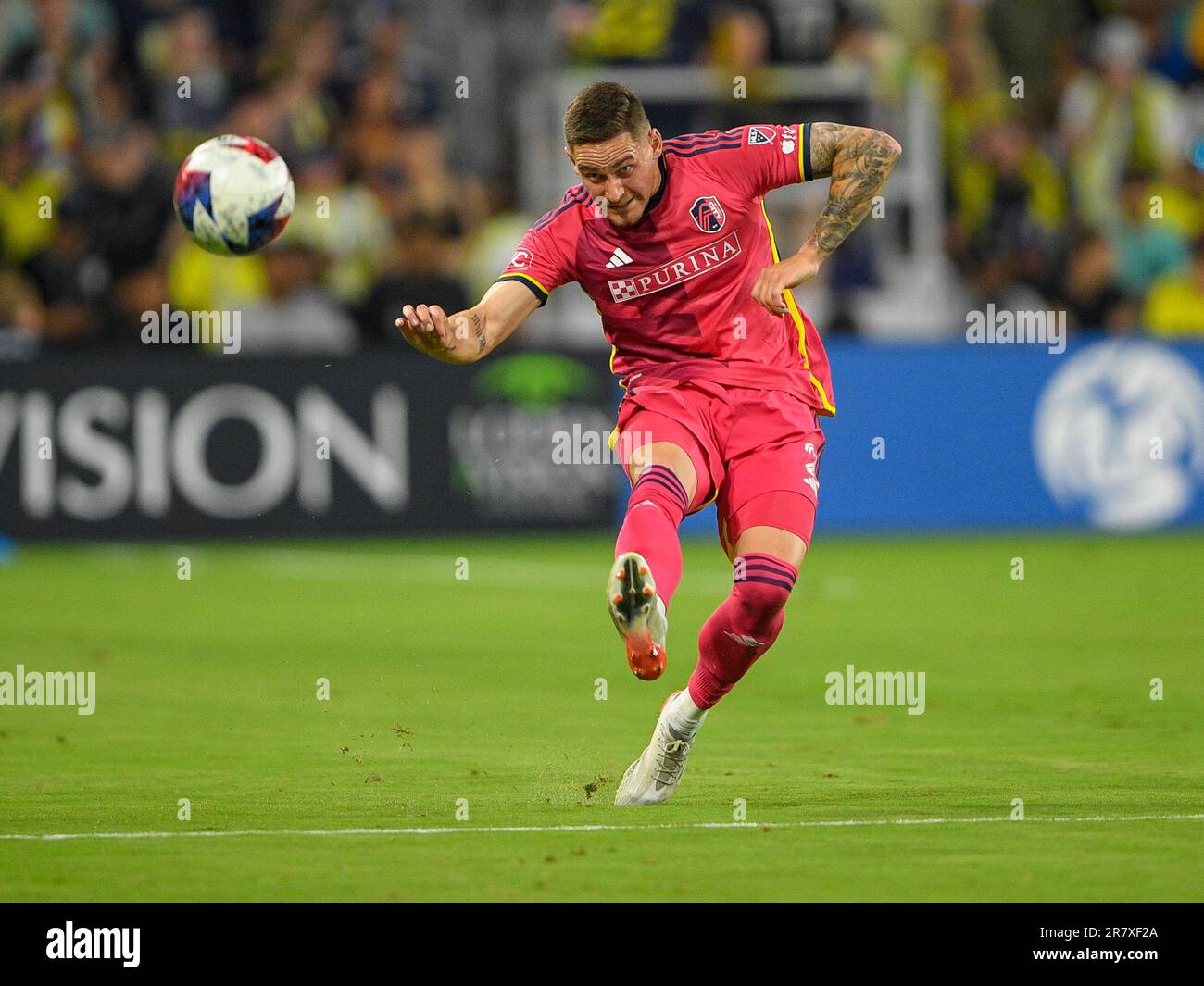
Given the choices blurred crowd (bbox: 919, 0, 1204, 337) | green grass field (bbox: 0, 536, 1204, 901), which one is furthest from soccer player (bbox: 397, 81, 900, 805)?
blurred crowd (bbox: 919, 0, 1204, 337)

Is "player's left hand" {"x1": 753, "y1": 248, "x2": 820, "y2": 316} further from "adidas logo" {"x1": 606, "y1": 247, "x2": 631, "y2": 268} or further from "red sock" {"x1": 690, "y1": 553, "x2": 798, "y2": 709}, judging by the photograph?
"red sock" {"x1": 690, "y1": 553, "x2": 798, "y2": 709}

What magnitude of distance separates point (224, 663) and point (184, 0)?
36.7 ft

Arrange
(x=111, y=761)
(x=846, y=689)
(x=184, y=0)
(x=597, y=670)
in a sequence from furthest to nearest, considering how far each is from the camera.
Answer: (x=184, y=0) < (x=597, y=670) < (x=846, y=689) < (x=111, y=761)

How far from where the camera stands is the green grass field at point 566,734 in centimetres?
732

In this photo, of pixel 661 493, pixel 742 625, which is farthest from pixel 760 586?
pixel 661 493

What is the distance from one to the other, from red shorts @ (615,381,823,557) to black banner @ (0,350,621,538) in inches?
380

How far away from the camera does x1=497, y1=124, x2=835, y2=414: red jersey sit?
8.73m

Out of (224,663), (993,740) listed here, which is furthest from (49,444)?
(993,740)

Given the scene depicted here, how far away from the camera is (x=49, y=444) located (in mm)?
17953

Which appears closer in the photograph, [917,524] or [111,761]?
[111,761]

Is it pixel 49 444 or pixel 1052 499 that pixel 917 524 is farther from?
pixel 49 444

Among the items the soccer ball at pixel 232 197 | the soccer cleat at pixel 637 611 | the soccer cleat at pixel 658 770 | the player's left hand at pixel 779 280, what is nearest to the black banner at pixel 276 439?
the soccer ball at pixel 232 197

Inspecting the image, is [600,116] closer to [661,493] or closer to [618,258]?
[618,258]

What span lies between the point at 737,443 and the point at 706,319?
21.7 inches
